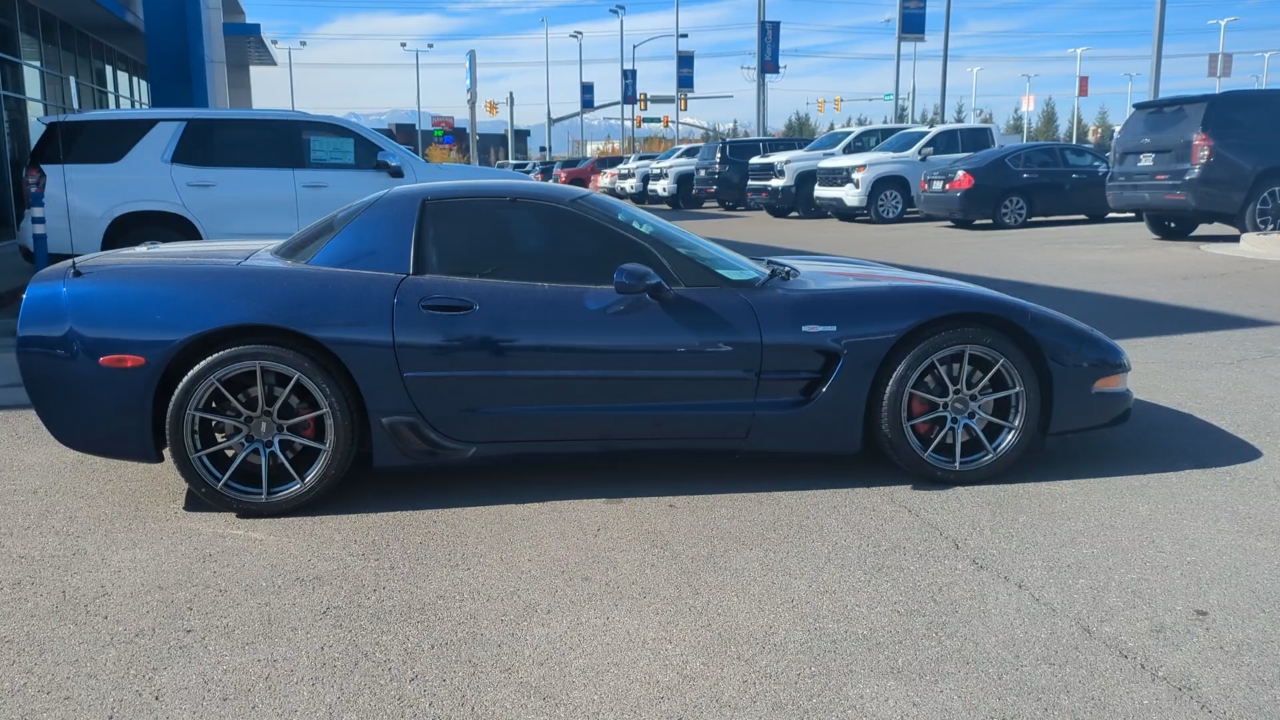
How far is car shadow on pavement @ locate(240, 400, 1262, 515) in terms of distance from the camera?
4.48 m

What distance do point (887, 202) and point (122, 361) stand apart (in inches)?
678

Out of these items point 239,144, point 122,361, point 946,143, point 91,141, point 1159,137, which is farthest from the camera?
point 946,143

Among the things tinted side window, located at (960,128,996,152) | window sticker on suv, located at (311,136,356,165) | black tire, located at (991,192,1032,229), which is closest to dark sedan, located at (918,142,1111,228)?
black tire, located at (991,192,1032,229)

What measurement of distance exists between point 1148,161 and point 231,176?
11179mm

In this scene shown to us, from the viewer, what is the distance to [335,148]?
388 inches

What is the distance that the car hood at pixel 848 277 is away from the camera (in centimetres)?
463

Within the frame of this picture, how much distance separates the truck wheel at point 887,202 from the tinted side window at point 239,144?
12.5m

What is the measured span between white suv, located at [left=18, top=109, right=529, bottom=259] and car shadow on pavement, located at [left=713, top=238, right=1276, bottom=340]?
13.1 feet

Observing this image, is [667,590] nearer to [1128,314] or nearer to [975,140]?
[1128,314]

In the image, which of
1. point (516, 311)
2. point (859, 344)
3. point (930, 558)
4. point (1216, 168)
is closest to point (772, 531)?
point (930, 558)

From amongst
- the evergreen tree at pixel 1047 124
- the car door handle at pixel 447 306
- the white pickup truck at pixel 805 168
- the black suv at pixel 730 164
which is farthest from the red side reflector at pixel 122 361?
the evergreen tree at pixel 1047 124

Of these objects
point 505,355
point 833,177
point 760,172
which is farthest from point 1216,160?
point 505,355

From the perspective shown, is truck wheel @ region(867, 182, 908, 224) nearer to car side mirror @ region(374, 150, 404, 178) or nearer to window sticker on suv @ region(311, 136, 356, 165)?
car side mirror @ region(374, 150, 404, 178)

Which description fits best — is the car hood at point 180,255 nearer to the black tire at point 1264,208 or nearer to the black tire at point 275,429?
the black tire at point 275,429
